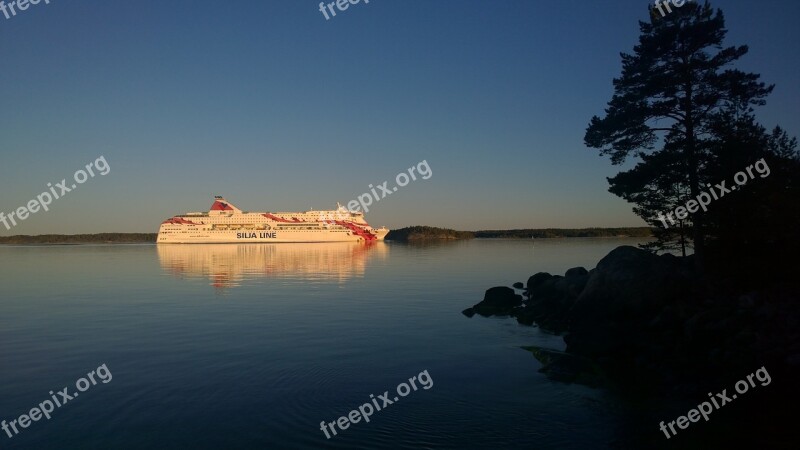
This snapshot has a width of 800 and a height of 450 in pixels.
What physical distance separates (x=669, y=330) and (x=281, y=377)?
9215 millimetres

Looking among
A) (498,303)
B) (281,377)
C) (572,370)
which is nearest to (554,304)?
(498,303)

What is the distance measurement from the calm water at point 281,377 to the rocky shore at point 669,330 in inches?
49.1

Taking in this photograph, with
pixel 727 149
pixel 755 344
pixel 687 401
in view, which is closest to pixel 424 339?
pixel 687 401

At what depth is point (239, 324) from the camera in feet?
52.5

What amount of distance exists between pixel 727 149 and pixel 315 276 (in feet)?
81.1

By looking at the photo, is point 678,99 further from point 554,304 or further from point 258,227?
point 258,227

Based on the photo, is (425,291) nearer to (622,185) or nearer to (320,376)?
(622,185)

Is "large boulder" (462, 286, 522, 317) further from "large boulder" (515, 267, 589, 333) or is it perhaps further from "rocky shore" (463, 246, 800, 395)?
"rocky shore" (463, 246, 800, 395)

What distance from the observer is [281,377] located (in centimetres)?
1027

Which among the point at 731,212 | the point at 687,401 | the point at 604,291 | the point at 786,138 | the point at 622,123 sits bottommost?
the point at 687,401

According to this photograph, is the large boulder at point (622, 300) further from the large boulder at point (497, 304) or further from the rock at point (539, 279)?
the rock at point (539, 279)

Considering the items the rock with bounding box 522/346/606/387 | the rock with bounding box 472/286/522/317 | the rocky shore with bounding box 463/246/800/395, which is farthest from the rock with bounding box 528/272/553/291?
the rock with bounding box 522/346/606/387

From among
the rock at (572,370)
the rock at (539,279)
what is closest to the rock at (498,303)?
the rock at (539,279)

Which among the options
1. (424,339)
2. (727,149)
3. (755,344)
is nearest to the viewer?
(755,344)
